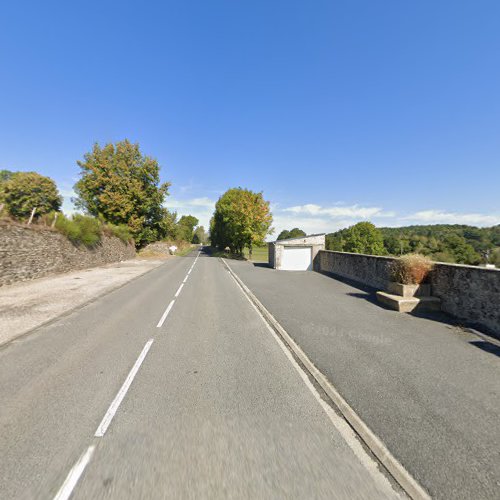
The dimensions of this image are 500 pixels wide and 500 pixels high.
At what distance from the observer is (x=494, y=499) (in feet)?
7.32

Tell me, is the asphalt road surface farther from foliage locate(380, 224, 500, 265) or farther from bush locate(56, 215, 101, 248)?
foliage locate(380, 224, 500, 265)

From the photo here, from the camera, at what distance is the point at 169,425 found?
10.3 ft

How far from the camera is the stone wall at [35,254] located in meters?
13.3

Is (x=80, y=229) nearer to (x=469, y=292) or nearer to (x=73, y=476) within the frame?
(x=73, y=476)

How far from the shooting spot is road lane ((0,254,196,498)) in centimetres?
254

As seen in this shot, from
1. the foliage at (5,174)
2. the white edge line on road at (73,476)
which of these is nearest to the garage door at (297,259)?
the white edge line on road at (73,476)

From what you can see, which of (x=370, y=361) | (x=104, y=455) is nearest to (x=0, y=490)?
(x=104, y=455)

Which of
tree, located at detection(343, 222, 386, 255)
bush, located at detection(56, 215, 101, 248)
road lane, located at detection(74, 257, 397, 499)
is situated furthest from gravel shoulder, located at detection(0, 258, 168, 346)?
tree, located at detection(343, 222, 386, 255)

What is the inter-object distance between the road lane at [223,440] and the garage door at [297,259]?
61.2 ft

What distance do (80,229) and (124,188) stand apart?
1681cm

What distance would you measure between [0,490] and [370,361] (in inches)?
205

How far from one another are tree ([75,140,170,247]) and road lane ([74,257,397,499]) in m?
35.4

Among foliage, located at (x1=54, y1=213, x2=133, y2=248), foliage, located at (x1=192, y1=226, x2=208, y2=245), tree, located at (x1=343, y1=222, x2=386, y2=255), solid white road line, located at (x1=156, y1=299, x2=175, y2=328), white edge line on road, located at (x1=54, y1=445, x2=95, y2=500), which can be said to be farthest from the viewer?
foliage, located at (x1=192, y1=226, x2=208, y2=245)

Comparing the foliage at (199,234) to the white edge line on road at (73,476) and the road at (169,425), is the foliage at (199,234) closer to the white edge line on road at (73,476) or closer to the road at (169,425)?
the road at (169,425)
